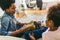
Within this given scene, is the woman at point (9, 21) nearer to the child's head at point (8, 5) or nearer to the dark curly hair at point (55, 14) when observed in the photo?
the child's head at point (8, 5)

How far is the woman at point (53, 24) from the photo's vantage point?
1434mm

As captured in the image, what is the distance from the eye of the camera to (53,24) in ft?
4.76

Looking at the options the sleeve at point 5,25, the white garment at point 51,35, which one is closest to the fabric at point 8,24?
the sleeve at point 5,25

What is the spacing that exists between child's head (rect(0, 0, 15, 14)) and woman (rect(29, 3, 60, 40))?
0.33 metres

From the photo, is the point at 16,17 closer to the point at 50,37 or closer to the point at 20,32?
the point at 20,32

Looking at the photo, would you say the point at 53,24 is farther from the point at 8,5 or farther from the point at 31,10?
the point at 8,5

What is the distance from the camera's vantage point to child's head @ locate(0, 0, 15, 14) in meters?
1.50

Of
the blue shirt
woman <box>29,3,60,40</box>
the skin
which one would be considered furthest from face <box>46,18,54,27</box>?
the blue shirt

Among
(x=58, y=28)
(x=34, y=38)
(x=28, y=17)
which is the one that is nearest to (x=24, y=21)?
(x=28, y=17)

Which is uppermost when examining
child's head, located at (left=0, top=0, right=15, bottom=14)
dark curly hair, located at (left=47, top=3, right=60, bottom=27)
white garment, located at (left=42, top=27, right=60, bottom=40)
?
child's head, located at (left=0, top=0, right=15, bottom=14)

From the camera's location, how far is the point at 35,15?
147 centimetres

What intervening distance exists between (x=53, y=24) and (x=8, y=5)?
437 millimetres

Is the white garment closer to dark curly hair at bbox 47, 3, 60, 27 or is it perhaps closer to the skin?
dark curly hair at bbox 47, 3, 60, 27

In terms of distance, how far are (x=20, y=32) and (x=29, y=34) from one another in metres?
0.08
